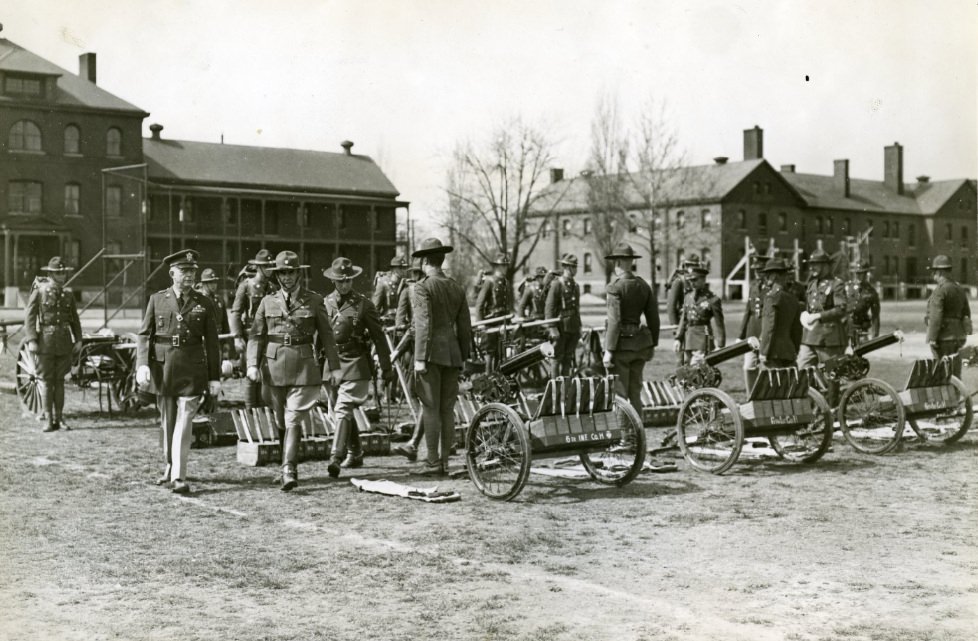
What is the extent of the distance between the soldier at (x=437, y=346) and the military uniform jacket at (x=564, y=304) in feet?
22.7

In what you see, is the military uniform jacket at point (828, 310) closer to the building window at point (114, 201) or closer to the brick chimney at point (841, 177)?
the building window at point (114, 201)

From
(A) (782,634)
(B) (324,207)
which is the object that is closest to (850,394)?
(A) (782,634)

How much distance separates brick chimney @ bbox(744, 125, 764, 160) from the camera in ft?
240

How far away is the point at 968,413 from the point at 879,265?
2803 inches

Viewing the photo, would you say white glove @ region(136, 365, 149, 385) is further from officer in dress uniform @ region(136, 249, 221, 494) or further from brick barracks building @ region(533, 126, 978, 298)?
brick barracks building @ region(533, 126, 978, 298)

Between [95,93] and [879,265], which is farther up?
[95,93]

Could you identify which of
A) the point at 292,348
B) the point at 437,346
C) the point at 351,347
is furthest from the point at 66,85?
the point at 437,346

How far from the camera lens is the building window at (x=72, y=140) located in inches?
1806

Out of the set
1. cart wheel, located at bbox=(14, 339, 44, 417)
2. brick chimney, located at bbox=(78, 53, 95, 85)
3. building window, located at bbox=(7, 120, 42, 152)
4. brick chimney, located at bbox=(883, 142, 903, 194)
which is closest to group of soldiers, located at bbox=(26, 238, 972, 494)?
cart wheel, located at bbox=(14, 339, 44, 417)

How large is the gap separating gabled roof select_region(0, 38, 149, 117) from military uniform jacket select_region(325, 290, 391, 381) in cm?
2935

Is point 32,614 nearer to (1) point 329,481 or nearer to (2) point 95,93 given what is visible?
(1) point 329,481

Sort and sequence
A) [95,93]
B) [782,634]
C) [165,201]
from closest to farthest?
[782,634]
[95,93]
[165,201]

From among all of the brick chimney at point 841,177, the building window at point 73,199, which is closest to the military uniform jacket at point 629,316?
the building window at point 73,199

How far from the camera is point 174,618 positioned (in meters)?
5.52
